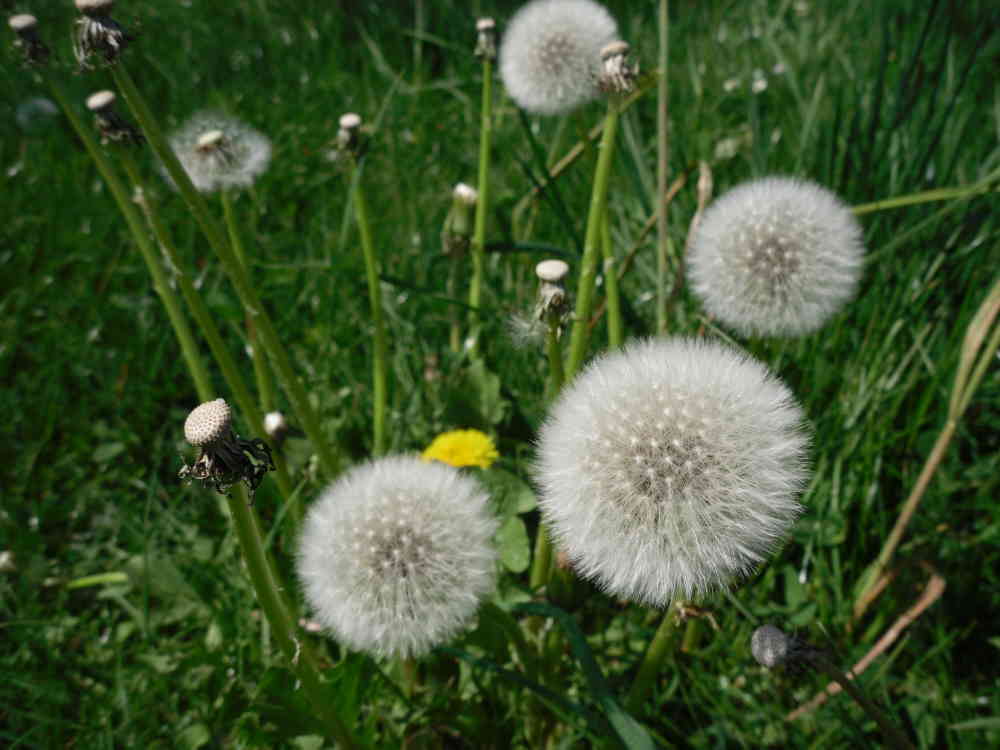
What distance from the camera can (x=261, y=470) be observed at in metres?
1.01

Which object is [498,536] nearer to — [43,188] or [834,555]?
[834,555]

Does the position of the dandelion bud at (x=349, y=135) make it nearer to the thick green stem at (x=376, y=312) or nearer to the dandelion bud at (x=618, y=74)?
the thick green stem at (x=376, y=312)

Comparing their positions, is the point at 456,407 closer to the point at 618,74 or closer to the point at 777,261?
the point at 777,261

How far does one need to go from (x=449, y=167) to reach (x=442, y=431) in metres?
1.44

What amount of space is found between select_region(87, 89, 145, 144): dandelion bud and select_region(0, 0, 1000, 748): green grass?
0.28m

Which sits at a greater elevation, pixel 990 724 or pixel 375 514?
pixel 375 514

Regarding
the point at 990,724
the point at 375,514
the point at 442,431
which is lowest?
the point at 442,431

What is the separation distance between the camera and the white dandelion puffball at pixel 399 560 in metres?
1.30

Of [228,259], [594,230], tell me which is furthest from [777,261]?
[228,259]

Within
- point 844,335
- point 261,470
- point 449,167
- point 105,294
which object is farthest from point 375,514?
point 449,167

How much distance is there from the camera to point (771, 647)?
1.05 m

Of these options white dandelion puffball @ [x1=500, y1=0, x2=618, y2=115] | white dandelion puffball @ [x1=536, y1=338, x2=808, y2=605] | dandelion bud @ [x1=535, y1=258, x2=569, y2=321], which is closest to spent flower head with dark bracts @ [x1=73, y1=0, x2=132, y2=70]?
dandelion bud @ [x1=535, y1=258, x2=569, y2=321]

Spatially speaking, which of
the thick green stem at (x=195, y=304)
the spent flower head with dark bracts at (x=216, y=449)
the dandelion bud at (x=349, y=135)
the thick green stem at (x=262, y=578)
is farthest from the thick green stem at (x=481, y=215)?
the spent flower head with dark bracts at (x=216, y=449)

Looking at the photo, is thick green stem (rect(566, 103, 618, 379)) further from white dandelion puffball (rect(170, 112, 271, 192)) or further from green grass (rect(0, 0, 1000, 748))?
white dandelion puffball (rect(170, 112, 271, 192))
